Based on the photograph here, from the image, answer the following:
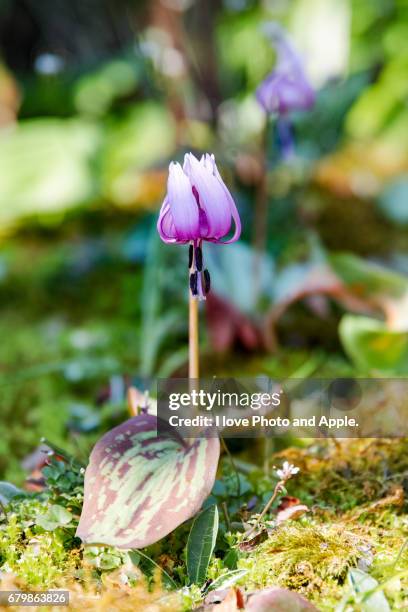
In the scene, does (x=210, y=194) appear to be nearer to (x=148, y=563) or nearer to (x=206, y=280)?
(x=206, y=280)

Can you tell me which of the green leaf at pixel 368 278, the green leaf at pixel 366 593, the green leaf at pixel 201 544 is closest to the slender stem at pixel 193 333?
the green leaf at pixel 201 544

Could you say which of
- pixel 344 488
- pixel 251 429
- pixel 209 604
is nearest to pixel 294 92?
pixel 251 429

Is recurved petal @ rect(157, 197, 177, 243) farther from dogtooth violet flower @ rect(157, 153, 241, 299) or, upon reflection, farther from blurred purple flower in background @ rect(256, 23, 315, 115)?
blurred purple flower in background @ rect(256, 23, 315, 115)

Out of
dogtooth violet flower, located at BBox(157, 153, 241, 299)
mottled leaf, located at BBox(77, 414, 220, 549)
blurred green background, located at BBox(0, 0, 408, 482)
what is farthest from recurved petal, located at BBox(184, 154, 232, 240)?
blurred green background, located at BBox(0, 0, 408, 482)

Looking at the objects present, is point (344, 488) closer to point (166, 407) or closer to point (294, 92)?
point (166, 407)

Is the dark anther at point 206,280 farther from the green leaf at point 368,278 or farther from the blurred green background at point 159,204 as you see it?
the green leaf at point 368,278

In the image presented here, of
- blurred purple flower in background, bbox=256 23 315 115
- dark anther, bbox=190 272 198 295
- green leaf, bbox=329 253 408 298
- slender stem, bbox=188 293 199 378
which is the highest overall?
blurred purple flower in background, bbox=256 23 315 115
